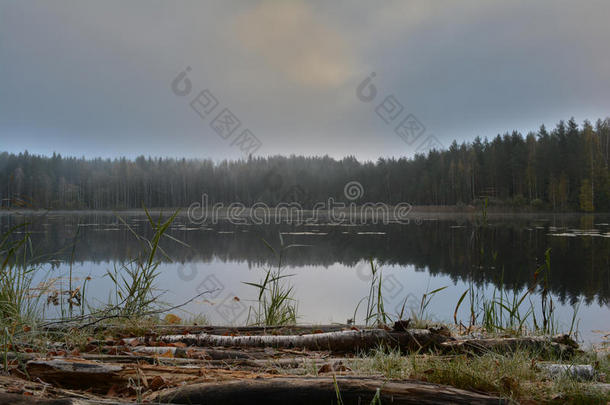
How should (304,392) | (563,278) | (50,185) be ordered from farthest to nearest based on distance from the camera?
(50,185) → (563,278) → (304,392)

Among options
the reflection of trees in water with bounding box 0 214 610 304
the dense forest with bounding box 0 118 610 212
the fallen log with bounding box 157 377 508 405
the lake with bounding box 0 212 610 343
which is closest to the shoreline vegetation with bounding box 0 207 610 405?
the fallen log with bounding box 157 377 508 405

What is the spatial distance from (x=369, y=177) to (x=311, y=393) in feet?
265

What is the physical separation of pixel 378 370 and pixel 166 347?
4.35 feet

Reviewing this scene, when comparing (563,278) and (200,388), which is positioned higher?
(200,388)

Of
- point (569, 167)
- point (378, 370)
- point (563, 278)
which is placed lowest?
point (563, 278)

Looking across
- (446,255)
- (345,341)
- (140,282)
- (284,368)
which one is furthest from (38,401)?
(446,255)

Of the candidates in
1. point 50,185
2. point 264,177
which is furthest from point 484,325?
point 264,177

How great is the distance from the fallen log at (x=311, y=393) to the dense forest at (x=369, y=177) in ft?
81.7

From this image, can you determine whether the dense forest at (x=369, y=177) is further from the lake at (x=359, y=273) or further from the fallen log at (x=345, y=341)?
the fallen log at (x=345, y=341)

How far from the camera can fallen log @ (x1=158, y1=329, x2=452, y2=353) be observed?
2541 mm

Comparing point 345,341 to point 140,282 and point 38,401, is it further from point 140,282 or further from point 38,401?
point 140,282

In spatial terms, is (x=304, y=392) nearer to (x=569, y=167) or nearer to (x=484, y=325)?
(x=484, y=325)

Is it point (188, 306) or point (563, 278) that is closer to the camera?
point (188, 306)

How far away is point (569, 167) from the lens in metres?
38.7
